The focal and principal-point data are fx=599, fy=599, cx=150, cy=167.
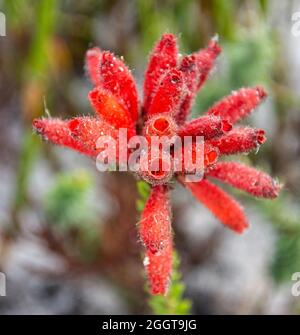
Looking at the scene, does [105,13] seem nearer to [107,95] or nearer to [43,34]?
[43,34]

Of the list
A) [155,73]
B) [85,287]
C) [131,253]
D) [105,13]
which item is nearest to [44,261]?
[85,287]

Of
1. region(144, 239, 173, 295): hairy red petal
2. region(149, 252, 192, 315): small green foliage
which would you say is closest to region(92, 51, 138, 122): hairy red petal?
region(144, 239, 173, 295): hairy red petal

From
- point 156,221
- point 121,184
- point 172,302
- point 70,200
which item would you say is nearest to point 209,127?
point 156,221

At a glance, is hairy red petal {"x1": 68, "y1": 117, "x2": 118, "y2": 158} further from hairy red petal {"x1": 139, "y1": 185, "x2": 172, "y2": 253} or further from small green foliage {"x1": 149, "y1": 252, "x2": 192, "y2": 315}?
small green foliage {"x1": 149, "y1": 252, "x2": 192, "y2": 315}

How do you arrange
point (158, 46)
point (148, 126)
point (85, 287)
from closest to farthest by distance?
point (148, 126)
point (158, 46)
point (85, 287)

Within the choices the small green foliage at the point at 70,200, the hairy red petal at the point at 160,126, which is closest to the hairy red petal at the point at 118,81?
the hairy red petal at the point at 160,126

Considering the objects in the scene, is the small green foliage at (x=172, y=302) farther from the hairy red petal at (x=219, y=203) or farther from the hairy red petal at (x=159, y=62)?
the hairy red petal at (x=159, y=62)
